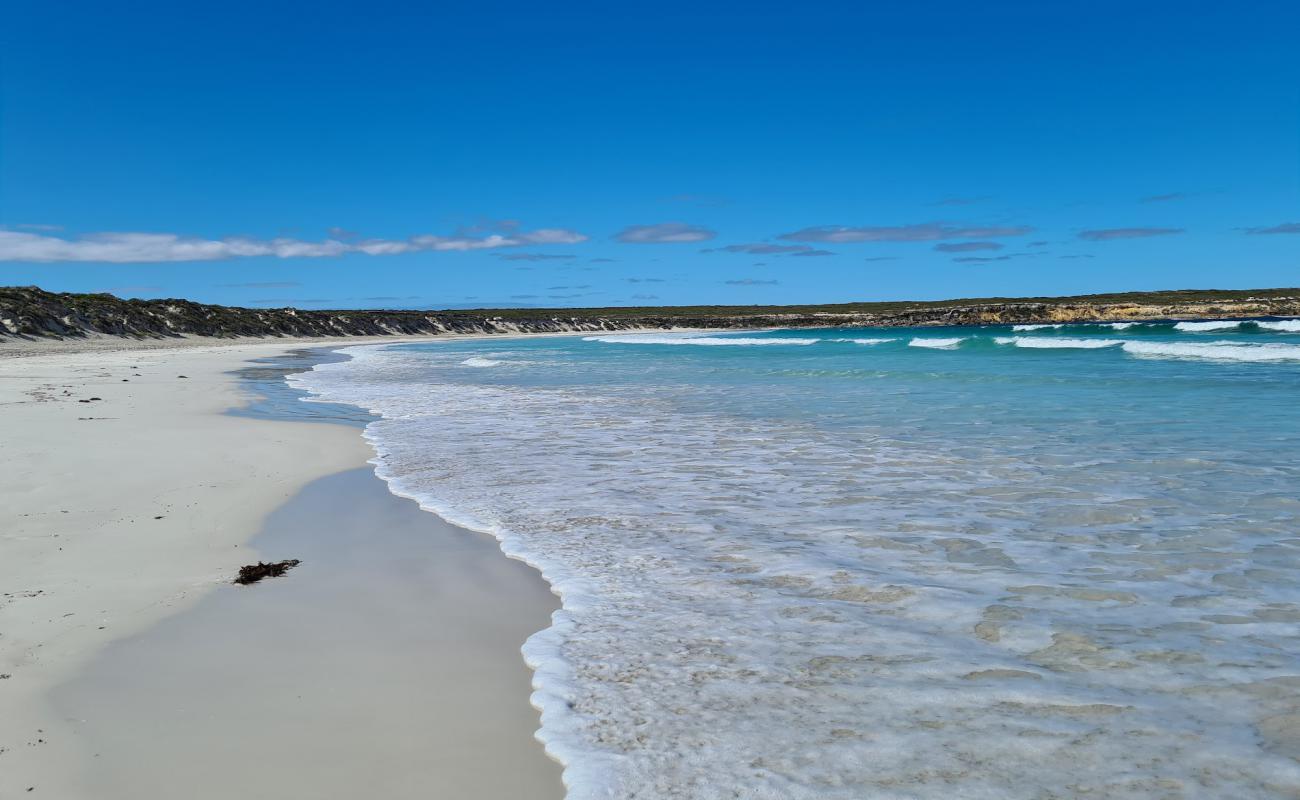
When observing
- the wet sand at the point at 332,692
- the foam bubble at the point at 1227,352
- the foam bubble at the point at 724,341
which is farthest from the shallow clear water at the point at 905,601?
the foam bubble at the point at 724,341

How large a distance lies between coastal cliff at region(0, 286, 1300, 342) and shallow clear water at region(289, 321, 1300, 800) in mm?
33998

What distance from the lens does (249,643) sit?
347 cm

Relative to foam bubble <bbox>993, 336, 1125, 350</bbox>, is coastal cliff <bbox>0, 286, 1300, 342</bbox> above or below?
above

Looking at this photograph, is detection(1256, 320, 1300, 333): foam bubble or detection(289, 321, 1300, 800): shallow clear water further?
detection(1256, 320, 1300, 333): foam bubble

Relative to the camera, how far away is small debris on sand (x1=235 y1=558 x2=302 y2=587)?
14.2ft

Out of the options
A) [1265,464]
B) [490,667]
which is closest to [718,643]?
[490,667]

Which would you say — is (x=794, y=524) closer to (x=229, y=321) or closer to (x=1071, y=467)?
(x=1071, y=467)

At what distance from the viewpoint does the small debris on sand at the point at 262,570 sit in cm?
432

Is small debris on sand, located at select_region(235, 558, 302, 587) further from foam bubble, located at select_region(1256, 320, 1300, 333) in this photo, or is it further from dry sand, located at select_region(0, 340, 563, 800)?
foam bubble, located at select_region(1256, 320, 1300, 333)

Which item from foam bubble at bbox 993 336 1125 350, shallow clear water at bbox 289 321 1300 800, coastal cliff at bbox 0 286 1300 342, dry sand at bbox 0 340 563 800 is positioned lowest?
foam bubble at bbox 993 336 1125 350

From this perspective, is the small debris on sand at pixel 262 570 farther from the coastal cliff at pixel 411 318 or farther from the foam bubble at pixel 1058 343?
Answer: the foam bubble at pixel 1058 343

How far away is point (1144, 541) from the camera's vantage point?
484 centimetres

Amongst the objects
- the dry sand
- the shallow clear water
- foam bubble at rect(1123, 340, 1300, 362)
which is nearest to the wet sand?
the dry sand

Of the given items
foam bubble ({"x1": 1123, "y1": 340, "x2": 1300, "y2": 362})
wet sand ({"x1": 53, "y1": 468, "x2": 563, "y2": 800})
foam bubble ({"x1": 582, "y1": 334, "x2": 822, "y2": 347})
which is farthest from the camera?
foam bubble ({"x1": 582, "y1": 334, "x2": 822, "y2": 347})
